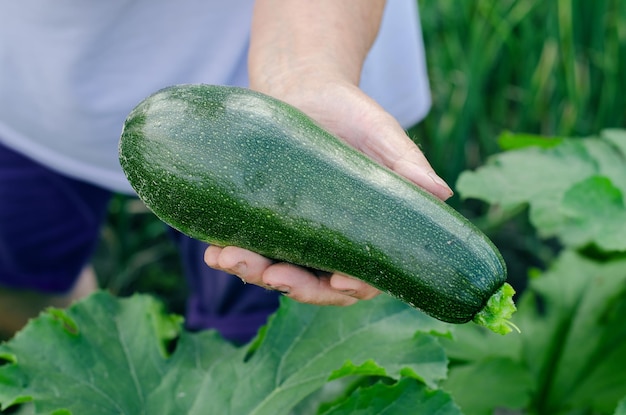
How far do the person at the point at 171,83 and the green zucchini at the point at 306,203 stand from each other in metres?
0.06

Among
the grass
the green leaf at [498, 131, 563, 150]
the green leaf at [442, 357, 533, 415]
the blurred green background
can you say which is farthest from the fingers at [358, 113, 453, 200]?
the grass

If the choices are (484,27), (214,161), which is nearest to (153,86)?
(214,161)

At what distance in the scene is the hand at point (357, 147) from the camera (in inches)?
54.5

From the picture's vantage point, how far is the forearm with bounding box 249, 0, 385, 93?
1.59m

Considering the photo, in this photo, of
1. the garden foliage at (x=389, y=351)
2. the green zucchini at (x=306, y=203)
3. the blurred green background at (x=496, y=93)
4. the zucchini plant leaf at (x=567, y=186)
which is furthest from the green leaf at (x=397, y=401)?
the blurred green background at (x=496, y=93)

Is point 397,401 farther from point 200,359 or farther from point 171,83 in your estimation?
point 171,83

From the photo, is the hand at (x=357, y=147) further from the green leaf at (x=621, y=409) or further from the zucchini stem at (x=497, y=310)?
the green leaf at (x=621, y=409)

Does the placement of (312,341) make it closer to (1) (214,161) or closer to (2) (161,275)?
(1) (214,161)

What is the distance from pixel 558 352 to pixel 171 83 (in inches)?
44.4

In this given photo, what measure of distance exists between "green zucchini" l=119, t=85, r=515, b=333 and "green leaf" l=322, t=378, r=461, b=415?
6.0 inches

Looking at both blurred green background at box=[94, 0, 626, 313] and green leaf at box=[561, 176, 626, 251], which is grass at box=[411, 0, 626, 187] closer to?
blurred green background at box=[94, 0, 626, 313]

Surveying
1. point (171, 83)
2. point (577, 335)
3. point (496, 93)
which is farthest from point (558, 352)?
point (496, 93)

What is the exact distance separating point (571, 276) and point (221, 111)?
1139 millimetres

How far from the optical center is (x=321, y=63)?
1576mm
